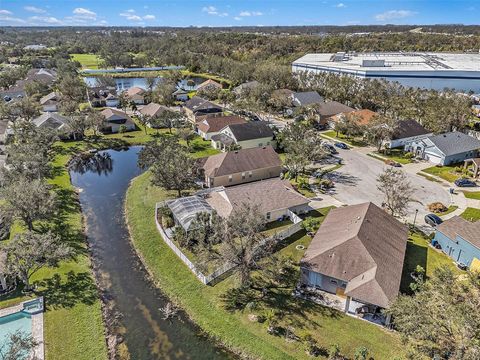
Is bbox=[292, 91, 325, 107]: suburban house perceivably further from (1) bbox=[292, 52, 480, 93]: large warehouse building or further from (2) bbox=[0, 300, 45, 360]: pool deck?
(2) bbox=[0, 300, 45, 360]: pool deck

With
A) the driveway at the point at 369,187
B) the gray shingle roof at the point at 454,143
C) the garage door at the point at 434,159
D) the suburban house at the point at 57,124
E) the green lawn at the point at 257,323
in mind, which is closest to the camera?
the green lawn at the point at 257,323

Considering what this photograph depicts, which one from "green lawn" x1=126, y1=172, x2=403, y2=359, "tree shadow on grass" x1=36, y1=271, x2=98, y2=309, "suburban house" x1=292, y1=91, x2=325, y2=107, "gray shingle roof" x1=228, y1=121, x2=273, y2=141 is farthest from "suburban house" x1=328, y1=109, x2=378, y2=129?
"tree shadow on grass" x1=36, y1=271, x2=98, y2=309

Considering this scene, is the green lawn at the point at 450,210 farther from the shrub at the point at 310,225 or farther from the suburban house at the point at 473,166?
the shrub at the point at 310,225

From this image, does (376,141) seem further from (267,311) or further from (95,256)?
(95,256)

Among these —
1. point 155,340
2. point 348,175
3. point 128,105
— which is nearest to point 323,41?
point 128,105

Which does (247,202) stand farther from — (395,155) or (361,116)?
(361,116)

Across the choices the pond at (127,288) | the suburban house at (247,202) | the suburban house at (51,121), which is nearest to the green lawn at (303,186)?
the suburban house at (247,202)
